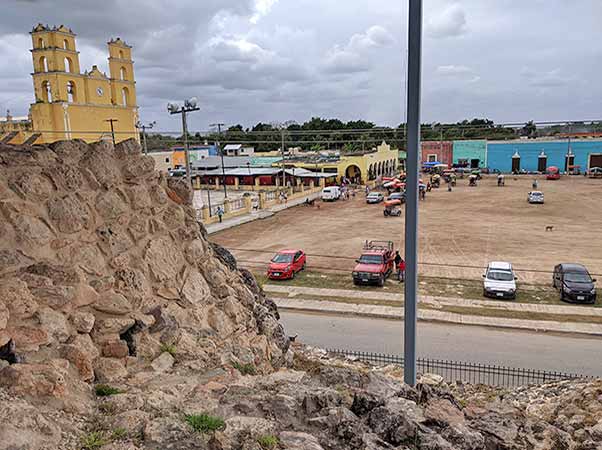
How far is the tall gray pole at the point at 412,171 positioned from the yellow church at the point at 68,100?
23.0ft

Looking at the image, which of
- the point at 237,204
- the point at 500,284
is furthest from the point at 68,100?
the point at 237,204

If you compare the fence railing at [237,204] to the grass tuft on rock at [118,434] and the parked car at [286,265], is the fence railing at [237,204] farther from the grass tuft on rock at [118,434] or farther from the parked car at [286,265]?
the grass tuft on rock at [118,434]

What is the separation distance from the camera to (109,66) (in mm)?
14133

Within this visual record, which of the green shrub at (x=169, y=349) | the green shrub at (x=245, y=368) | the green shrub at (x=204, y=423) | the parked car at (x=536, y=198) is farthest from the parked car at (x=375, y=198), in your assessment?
the green shrub at (x=204, y=423)

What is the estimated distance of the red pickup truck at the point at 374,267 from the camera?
19.7 metres

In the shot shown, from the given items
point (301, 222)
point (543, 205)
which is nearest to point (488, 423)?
point (301, 222)

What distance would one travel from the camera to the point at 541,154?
63531 mm

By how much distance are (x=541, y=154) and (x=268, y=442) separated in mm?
68958

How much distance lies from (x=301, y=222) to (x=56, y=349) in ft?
103

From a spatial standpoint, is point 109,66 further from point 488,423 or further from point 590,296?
point 590,296

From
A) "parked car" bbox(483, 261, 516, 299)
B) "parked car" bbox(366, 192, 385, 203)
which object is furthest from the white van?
"parked car" bbox(483, 261, 516, 299)

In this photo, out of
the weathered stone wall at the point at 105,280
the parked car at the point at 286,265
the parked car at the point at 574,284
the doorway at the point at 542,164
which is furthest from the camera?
the doorway at the point at 542,164

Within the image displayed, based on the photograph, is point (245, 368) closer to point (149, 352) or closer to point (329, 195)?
point (149, 352)

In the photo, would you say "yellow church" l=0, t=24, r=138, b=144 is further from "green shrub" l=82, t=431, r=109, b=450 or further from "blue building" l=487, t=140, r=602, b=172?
"blue building" l=487, t=140, r=602, b=172
